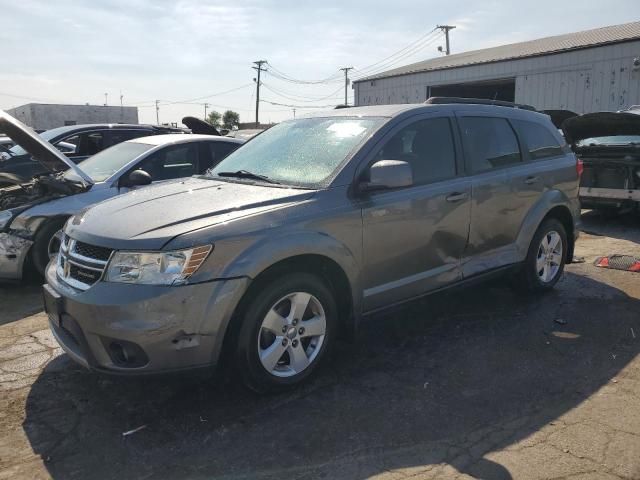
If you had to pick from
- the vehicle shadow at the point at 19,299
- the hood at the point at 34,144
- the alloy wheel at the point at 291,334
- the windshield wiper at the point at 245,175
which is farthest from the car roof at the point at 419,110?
the vehicle shadow at the point at 19,299

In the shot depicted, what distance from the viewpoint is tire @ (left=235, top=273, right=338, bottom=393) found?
3246 mm

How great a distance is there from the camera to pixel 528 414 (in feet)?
10.7

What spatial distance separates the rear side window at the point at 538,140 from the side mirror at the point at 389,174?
203 centimetres

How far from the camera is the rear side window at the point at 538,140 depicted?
5.20m

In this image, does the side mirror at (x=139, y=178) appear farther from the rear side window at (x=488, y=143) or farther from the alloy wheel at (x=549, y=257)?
the alloy wheel at (x=549, y=257)

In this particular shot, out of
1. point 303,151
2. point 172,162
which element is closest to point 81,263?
point 303,151

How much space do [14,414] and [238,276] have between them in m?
1.63

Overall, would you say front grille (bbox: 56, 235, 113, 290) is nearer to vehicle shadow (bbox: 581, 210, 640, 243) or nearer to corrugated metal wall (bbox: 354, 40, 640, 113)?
vehicle shadow (bbox: 581, 210, 640, 243)

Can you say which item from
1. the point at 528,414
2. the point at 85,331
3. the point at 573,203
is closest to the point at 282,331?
the point at 85,331

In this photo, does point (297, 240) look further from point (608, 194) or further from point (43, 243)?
point (608, 194)

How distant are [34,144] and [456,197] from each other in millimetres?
4111

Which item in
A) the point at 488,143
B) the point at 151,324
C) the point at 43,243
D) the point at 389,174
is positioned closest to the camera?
the point at 151,324

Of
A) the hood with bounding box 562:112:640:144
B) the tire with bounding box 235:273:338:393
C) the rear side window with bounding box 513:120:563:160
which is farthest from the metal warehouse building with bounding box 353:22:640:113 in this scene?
the tire with bounding box 235:273:338:393

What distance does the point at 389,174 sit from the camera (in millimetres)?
3627
